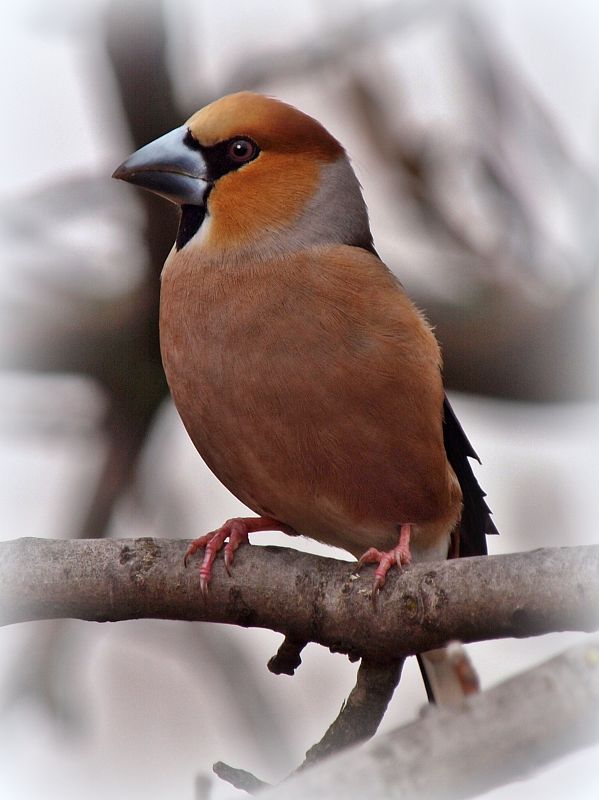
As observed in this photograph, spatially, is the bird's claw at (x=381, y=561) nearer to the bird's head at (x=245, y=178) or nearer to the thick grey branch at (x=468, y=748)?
the bird's head at (x=245, y=178)

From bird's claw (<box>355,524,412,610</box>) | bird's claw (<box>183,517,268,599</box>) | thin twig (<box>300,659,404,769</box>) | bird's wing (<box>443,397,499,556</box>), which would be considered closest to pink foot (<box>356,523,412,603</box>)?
bird's claw (<box>355,524,412,610</box>)

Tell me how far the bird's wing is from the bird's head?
0.68 meters

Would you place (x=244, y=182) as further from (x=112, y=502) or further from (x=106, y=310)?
(x=112, y=502)

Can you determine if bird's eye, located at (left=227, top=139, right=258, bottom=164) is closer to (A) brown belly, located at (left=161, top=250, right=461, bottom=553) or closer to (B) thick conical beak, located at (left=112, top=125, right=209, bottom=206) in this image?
(B) thick conical beak, located at (left=112, top=125, right=209, bottom=206)

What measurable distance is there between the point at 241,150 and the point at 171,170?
9.4 inches

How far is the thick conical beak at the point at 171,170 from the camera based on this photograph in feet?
11.0

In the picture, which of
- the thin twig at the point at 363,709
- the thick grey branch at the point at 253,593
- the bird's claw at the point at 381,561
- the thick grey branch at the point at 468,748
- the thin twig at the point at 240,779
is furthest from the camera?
the thin twig at the point at 363,709

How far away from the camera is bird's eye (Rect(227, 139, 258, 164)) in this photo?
345 centimetres

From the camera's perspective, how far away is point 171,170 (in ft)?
11.1

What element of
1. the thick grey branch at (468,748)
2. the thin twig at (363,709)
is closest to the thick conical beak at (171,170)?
the thin twig at (363,709)

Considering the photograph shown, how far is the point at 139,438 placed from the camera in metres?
4.13

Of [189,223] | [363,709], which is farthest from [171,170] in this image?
[363,709]

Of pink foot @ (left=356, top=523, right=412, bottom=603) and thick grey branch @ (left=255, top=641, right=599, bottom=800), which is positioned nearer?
thick grey branch @ (left=255, top=641, right=599, bottom=800)

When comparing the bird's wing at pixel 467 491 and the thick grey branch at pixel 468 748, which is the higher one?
the thick grey branch at pixel 468 748
